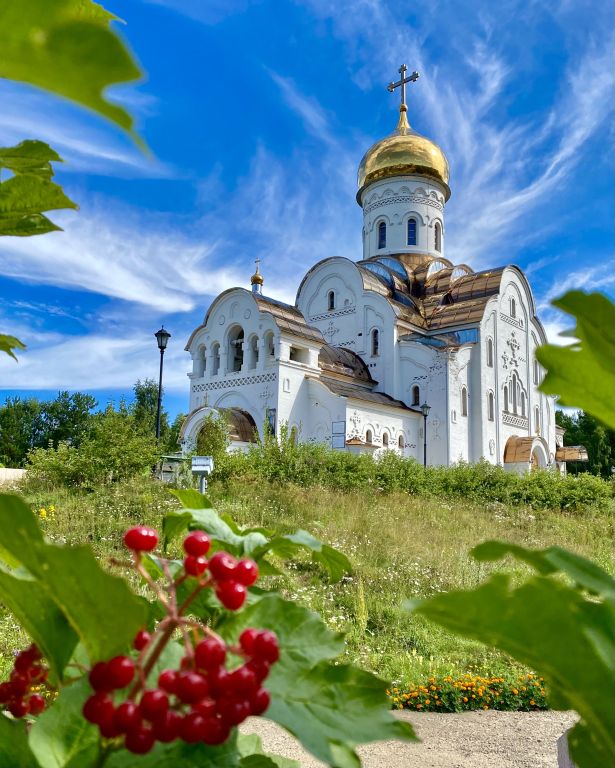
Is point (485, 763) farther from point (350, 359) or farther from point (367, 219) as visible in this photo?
point (367, 219)

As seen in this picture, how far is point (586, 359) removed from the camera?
69 centimetres

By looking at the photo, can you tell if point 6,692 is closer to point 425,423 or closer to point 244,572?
point 244,572

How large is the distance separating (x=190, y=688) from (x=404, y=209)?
1228 inches

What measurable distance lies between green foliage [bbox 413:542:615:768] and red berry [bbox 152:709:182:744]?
24 cm

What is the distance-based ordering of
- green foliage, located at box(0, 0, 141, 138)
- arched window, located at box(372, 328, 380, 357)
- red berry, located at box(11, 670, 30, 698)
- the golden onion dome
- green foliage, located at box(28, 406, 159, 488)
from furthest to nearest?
1. the golden onion dome
2. arched window, located at box(372, 328, 380, 357)
3. green foliage, located at box(28, 406, 159, 488)
4. red berry, located at box(11, 670, 30, 698)
5. green foliage, located at box(0, 0, 141, 138)

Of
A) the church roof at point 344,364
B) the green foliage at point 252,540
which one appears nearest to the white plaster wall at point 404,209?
the church roof at point 344,364

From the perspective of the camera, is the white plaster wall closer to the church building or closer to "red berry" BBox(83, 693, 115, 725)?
the church building

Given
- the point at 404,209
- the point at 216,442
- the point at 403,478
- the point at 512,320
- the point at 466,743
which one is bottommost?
the point at 466,743

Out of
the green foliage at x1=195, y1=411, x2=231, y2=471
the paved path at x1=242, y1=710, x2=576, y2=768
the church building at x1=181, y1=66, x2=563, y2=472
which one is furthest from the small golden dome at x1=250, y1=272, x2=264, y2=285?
the paved path at x1=242, y1=710, x2=576, y2=768

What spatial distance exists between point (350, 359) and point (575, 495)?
10859 mm

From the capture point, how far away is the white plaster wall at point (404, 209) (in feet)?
98.5

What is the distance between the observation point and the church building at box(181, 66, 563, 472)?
21.5m

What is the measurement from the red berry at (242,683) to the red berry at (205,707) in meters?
0.02

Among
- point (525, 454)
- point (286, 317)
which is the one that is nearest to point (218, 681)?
point (286, 317)
